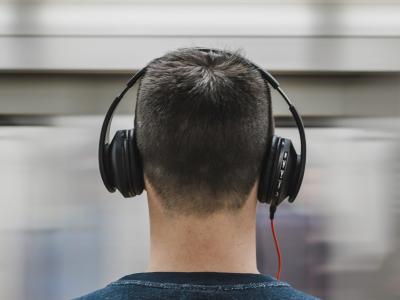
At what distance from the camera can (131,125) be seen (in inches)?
91.4

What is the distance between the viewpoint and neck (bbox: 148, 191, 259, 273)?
916 millimetres

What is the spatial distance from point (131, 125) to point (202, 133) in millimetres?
1422

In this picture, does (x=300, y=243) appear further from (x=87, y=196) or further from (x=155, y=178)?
(x=155, y=178)

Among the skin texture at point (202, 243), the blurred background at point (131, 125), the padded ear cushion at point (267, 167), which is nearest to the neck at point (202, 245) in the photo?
the skin texture at point (202, 243)

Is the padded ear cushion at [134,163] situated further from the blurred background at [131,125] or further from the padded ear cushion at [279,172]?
the blurred background at [131,125]

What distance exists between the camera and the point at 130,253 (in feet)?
7.55

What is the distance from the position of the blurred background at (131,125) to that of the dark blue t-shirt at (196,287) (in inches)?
56.6

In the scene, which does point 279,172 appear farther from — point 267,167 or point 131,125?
point 131,125

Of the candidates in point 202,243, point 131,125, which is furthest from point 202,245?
point 131,125

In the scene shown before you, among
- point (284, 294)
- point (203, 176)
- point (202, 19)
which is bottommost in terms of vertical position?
point (284, 294)

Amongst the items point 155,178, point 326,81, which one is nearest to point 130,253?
point 326,81

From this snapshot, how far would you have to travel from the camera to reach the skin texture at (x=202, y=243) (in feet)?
3.01

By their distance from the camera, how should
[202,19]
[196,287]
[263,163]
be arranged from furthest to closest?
1. [202,19]
2. [263,163]
3. [196,287]

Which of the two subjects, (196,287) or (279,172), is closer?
(196,287)
